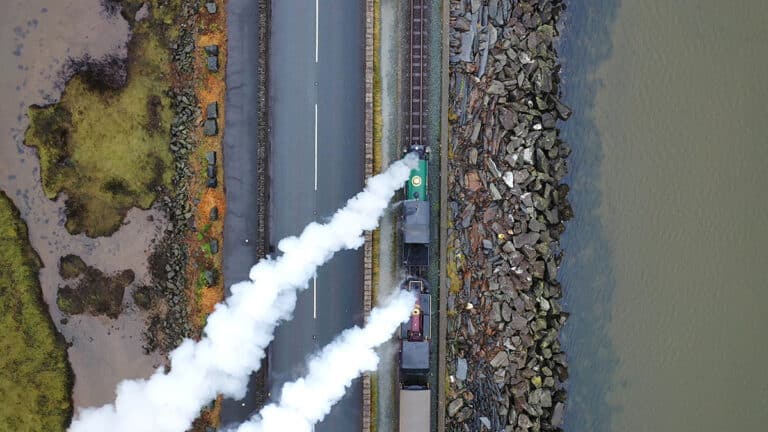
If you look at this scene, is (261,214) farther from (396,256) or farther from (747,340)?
(747,340)

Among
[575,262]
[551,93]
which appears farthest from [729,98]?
[575,262]

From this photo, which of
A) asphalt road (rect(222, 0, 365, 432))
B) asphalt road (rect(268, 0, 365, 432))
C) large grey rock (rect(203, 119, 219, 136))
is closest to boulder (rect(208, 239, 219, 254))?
asphalt road (rect(222, 0, 365, 432))

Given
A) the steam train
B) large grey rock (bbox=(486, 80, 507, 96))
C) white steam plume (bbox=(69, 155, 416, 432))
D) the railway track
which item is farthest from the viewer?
large grey rock (bbox=(486, 80, 507, 96))

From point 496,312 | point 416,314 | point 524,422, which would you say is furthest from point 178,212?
point 524,422

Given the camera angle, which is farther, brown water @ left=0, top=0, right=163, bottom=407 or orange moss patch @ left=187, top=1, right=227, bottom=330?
brown water @ left=0, top=0, right=163, bottom=407

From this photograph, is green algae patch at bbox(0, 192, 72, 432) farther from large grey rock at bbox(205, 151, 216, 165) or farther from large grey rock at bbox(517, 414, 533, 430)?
large grey rock at bbox(517, 414, 533, 430)

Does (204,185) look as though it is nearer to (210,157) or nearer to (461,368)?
(210,157)
